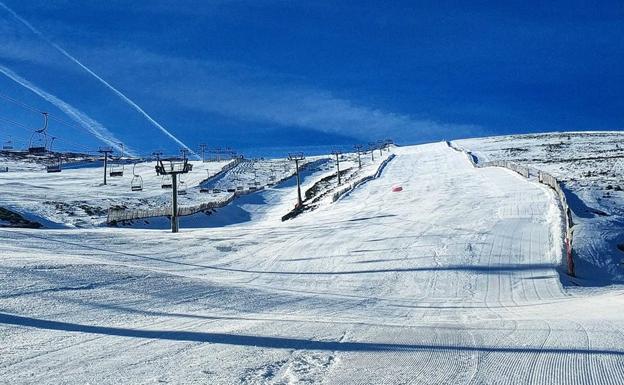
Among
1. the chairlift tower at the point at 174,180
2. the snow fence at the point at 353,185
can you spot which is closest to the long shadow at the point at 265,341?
the chairlift tower at the point at 174,180

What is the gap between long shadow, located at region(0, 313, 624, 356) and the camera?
22.2 feet

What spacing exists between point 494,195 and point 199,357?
1270 inches

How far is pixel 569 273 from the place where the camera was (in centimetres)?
1808

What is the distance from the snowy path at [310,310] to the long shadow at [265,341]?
0.08 feet

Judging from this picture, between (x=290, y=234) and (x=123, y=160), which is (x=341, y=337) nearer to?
(x=290, y=234)

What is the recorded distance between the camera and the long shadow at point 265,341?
676 cm

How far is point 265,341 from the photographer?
714 cm

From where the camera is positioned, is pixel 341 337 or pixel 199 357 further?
pixel 341 337

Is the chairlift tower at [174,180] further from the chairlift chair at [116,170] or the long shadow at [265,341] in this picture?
the long shadow at [265,341]

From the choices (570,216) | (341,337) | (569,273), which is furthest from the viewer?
(570,216)

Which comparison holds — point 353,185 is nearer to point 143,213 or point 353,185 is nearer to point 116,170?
point 143,213

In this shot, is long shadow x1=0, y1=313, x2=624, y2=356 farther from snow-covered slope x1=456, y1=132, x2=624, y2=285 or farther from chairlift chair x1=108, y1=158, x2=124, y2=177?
chairlift chair x1=108, y1=158, x2=124, y2=177

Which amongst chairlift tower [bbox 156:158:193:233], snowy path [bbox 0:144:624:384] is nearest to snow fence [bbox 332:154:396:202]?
chairlift tower [bbox 156:158:193:233]

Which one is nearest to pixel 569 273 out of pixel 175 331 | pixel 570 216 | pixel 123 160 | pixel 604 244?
pixel 604 244
